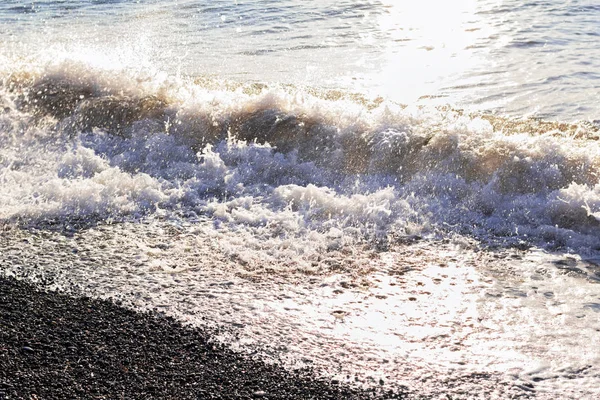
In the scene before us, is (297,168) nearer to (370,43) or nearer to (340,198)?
(340,198)

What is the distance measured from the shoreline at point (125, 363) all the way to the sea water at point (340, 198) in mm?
191

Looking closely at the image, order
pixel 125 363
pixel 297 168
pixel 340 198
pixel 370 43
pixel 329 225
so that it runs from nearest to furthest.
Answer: pixel 125 363, pixel 329 225, pixel 340 198, pixel 297 168, pixel 370 43

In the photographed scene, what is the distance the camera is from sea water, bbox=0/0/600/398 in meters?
4.38

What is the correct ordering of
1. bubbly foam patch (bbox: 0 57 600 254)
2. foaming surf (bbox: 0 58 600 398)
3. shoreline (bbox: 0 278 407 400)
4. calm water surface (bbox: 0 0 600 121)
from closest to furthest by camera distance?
shoreline (bbox: 0 278 407 400), foaming surf (bbox: 0 58 600 398), bubbly foam patch (bbox: 0 57 600 254), calm water surface (bbox: 0 0 600 121)

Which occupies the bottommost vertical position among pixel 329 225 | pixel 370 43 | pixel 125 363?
pixel 329 225

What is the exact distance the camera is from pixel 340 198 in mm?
6668

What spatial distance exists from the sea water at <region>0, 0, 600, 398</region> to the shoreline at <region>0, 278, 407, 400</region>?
0.19m

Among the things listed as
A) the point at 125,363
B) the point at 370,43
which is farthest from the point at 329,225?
the point at 370,43

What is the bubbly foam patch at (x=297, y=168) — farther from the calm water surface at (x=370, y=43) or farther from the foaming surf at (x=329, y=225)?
the calm water surface at (x=370, y=43)

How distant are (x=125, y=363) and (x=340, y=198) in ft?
10.6

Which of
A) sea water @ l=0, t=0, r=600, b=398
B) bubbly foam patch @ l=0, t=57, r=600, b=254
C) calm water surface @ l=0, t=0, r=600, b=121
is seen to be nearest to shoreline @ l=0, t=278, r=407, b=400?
sea water @ l=0, t=0, r=600, b=398

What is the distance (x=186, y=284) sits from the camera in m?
4.99

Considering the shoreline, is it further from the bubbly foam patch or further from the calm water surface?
the calm water surface

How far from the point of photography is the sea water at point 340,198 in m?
4.38
